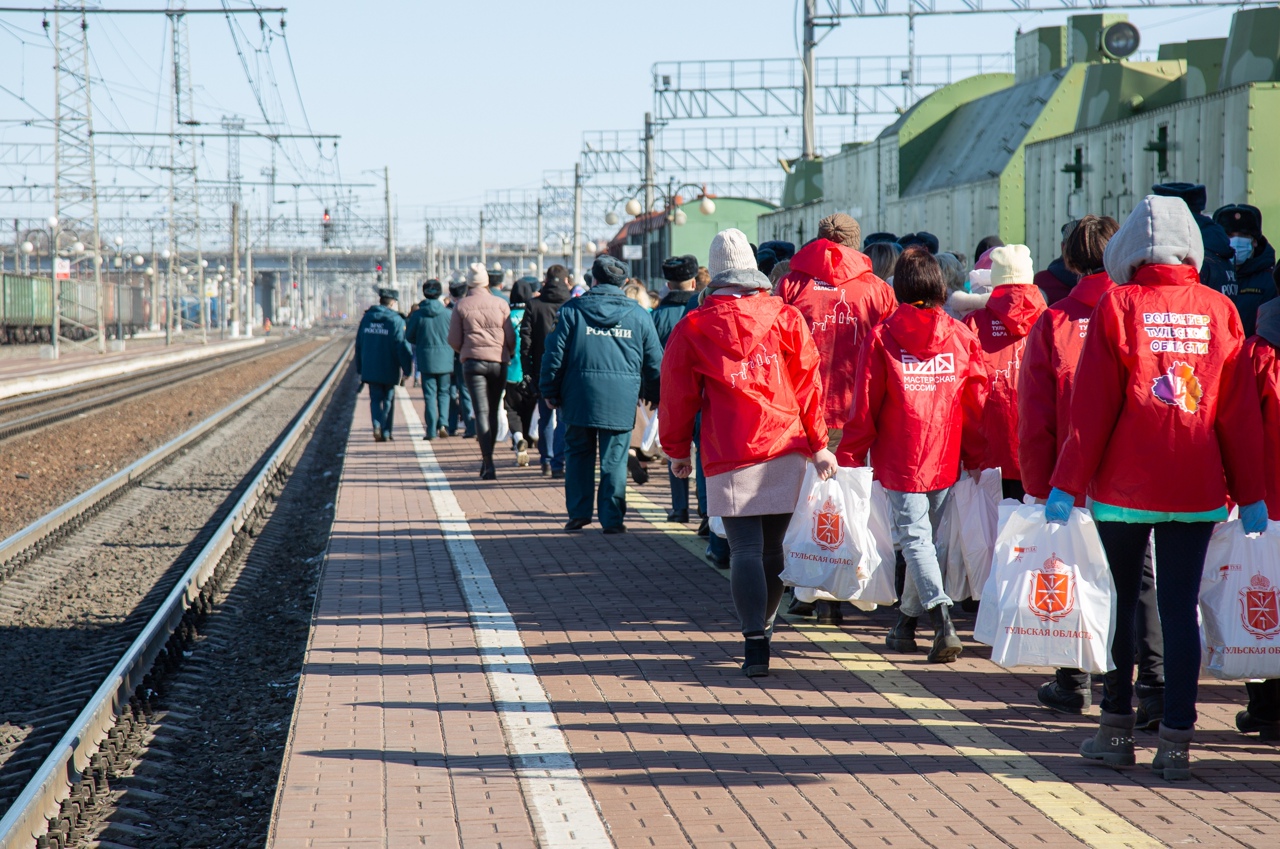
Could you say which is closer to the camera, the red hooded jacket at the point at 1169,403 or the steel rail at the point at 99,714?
the red hooded jacket at the point at 1169,403

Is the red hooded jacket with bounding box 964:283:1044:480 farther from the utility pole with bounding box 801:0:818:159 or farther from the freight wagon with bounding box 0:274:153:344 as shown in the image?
the freight wagon with bounding box 0:274:153:344

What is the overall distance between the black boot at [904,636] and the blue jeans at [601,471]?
12.1ft

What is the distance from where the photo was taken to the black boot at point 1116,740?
4.89 meters

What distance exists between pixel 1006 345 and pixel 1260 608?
2.28 m

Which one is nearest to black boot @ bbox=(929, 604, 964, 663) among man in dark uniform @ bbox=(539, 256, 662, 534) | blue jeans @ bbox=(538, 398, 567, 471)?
man in dark uniform @ bbox=(539, 256, 662, 534)

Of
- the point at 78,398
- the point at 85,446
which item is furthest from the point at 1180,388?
the point at 78,398

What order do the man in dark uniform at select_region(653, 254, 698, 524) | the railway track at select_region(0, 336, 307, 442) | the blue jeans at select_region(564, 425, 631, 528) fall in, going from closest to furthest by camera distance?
the man in dark uniform at select_region(653, 254, 698, 524) → the blue jeans at select_region(564, 425, 631, 528) → the railway track at select_region(0, 336, 307, 442)

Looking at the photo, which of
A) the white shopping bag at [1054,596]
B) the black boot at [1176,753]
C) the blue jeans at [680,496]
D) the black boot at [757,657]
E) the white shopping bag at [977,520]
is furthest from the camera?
the blue jeans at [680,496]

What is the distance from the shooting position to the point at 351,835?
4.32m

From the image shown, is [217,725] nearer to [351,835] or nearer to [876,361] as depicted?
[351,835]

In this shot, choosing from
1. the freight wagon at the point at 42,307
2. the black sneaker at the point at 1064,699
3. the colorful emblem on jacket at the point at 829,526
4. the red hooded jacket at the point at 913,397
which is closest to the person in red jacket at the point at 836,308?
the colorful emblem on jacket at the point at 829,526

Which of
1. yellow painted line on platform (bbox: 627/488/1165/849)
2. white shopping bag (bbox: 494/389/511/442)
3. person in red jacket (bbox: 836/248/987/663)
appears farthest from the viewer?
white shopping bag (bbox: 494/389/511/442)

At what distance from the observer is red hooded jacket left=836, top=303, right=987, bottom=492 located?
652 centimetres

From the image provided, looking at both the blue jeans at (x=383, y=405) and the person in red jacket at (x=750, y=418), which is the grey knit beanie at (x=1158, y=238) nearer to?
the person in red jacket at (x=750, y=418)
